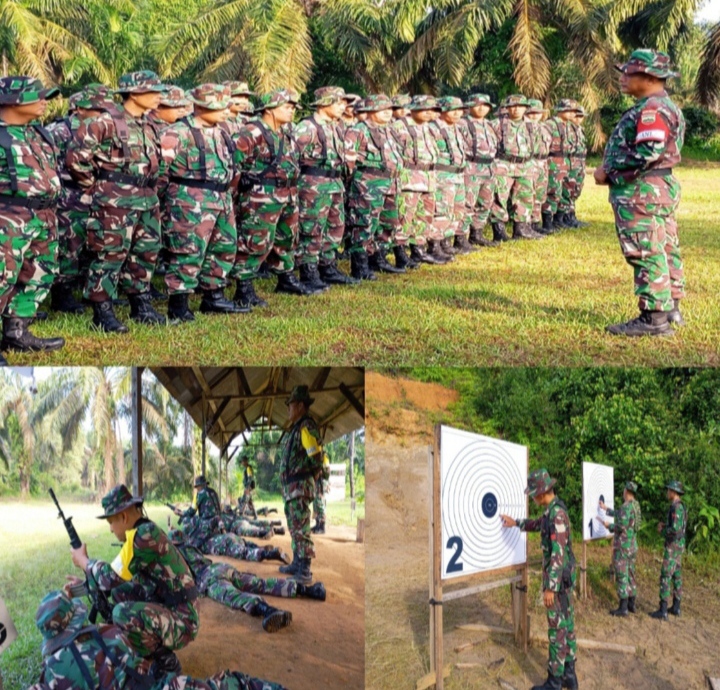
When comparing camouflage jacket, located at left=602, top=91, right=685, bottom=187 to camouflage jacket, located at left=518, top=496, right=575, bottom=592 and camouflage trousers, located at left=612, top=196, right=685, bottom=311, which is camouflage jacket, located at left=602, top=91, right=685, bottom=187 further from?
camouflage jacket, located at left=518, top=496, right=575, bottom=592

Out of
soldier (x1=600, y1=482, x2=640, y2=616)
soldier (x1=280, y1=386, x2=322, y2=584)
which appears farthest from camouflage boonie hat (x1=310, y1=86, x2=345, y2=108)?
soldier (x1=280, y1=386, x2=322, y2=584)

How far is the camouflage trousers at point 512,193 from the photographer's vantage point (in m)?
11.2

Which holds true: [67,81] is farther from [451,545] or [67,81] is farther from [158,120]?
[451,545]

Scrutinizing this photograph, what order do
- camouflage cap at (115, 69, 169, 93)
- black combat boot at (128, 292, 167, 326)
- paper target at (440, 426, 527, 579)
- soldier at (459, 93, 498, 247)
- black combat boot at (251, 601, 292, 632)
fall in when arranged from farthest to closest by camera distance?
soldier at (459, 93, 498, 247)
black combat boot at (128, 292, 167, 326)
camouflage cap at (115, 69, 169, 93)
paper target at (440, 426, 527, 579)
black combat boot at (251, 601, 292, 632)

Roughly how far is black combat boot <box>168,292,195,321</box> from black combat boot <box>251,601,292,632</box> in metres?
2.82

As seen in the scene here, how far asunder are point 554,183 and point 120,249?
7.32 meters

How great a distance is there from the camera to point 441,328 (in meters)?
6.92

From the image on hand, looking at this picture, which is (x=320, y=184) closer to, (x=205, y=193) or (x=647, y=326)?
(x=205, y=193)

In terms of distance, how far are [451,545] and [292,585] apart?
0.95 m

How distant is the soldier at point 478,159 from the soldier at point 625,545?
4.78 metres

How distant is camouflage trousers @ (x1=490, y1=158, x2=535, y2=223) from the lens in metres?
11.2

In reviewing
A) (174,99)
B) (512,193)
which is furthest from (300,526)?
(512,193)

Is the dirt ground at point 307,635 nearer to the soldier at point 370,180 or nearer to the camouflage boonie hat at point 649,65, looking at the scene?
the camouflage boonie hat at point 649,65

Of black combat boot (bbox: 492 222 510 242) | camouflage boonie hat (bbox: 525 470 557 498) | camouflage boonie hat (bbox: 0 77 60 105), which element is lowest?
camouflage boonie hat (bbox: 525 470 557 498)
